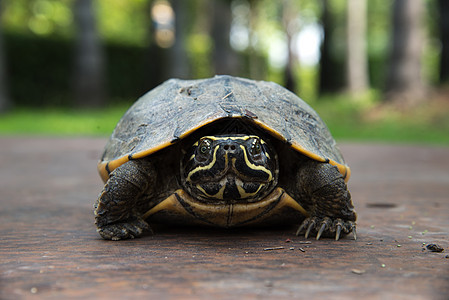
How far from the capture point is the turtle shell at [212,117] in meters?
2.74

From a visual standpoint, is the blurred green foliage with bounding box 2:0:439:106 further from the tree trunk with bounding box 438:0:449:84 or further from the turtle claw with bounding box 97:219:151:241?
the turtle claw with bounding box 97:219:151:241

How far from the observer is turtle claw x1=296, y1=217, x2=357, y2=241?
9.11 ft

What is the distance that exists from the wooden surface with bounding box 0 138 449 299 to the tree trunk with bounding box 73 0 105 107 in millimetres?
10958

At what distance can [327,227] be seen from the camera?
2.80m

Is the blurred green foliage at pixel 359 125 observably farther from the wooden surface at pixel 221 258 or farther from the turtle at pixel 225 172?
the turtle at pixel 225 172

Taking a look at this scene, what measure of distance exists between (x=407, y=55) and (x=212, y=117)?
11018mm

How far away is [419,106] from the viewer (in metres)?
11.8

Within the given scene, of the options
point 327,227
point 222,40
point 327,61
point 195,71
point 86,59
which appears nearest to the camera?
point 327,227

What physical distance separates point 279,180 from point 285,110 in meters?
0.47

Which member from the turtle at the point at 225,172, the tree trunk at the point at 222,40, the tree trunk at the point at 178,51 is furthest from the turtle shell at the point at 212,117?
the tree trunk at the point at 222,40

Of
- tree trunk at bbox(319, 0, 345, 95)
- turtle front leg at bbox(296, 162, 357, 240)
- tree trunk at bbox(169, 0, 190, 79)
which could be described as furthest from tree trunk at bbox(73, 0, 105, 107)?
turtle front leg at bbox(296, 162, 357, 240)

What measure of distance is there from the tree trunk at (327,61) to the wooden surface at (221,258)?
17.5 m

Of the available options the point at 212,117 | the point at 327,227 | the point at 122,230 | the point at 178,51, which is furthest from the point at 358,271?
the point at 178,51

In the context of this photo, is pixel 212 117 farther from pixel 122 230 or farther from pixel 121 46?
pixel 121 46
